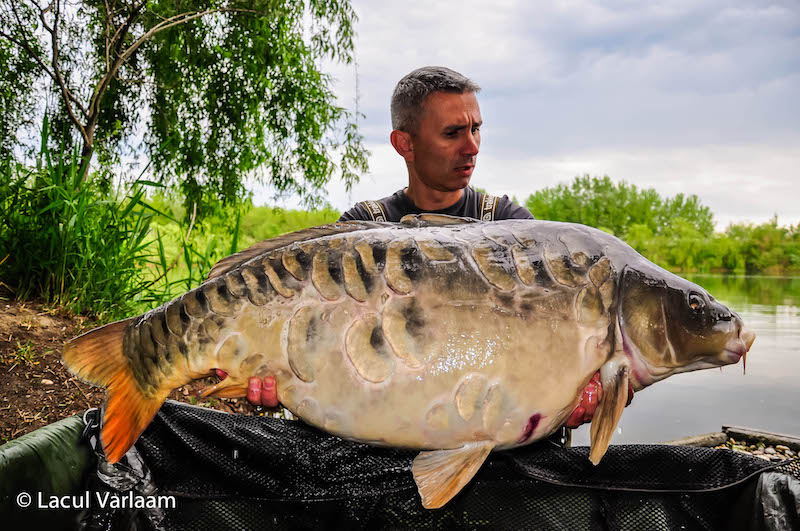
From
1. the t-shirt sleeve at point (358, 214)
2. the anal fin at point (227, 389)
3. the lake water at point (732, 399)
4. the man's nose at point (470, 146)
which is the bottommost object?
the lake water at point (732, 399)

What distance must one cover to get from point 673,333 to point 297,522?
100 cm

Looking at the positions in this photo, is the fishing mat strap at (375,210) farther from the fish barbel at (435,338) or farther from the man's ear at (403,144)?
the fish barbel at (435,338)

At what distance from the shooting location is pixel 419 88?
2.10m

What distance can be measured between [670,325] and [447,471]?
510 mm

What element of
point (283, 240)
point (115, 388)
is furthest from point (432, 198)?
point (115, 388)

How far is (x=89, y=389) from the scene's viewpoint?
2551mm

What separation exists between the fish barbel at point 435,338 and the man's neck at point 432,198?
0.99 m

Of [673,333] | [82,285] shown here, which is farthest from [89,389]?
[673,333]

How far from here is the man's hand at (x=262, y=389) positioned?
3.80ft

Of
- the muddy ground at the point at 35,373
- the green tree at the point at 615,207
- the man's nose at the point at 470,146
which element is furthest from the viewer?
the green tree at the point at 615,207

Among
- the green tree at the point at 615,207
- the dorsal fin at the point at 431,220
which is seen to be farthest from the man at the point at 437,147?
the green tree at the point at 615,207

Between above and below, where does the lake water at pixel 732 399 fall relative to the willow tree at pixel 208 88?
below

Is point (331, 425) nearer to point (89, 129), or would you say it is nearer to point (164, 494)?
point (164, 494)

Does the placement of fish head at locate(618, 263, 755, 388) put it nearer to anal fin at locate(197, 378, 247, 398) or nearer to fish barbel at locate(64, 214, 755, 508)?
fish barbel at locate(64, 214, 755, 508)
